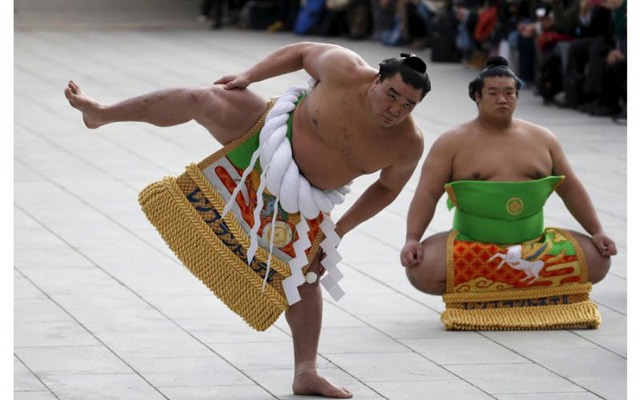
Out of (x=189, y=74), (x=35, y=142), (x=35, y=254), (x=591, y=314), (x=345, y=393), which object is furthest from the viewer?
(x=189, y=74)

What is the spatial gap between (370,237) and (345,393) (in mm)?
2516

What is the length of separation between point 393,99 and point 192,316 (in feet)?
5.35

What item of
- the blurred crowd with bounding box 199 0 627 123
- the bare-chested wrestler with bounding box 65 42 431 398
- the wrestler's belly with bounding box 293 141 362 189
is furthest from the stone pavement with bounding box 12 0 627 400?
the blurred crowd with bounding box 199 0 627 123

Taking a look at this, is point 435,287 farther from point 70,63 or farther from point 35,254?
point 70,63

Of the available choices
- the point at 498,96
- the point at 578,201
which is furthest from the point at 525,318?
the point at 498,96

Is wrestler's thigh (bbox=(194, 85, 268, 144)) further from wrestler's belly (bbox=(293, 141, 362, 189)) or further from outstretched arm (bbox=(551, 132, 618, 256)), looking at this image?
outstretched arm (bbox=(551, 132, 618, 256))

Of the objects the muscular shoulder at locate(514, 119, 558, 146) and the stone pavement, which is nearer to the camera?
the stone pavement

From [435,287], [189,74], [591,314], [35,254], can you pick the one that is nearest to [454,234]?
[435,287]

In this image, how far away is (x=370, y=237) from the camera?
23.2ft

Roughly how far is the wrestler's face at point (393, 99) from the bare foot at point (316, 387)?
858mm

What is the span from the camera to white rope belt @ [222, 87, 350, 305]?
179 inches

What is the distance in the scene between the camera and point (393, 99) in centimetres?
435

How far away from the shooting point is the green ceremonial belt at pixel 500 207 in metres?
5.54

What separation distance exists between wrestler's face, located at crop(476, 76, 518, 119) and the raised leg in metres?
1.26
